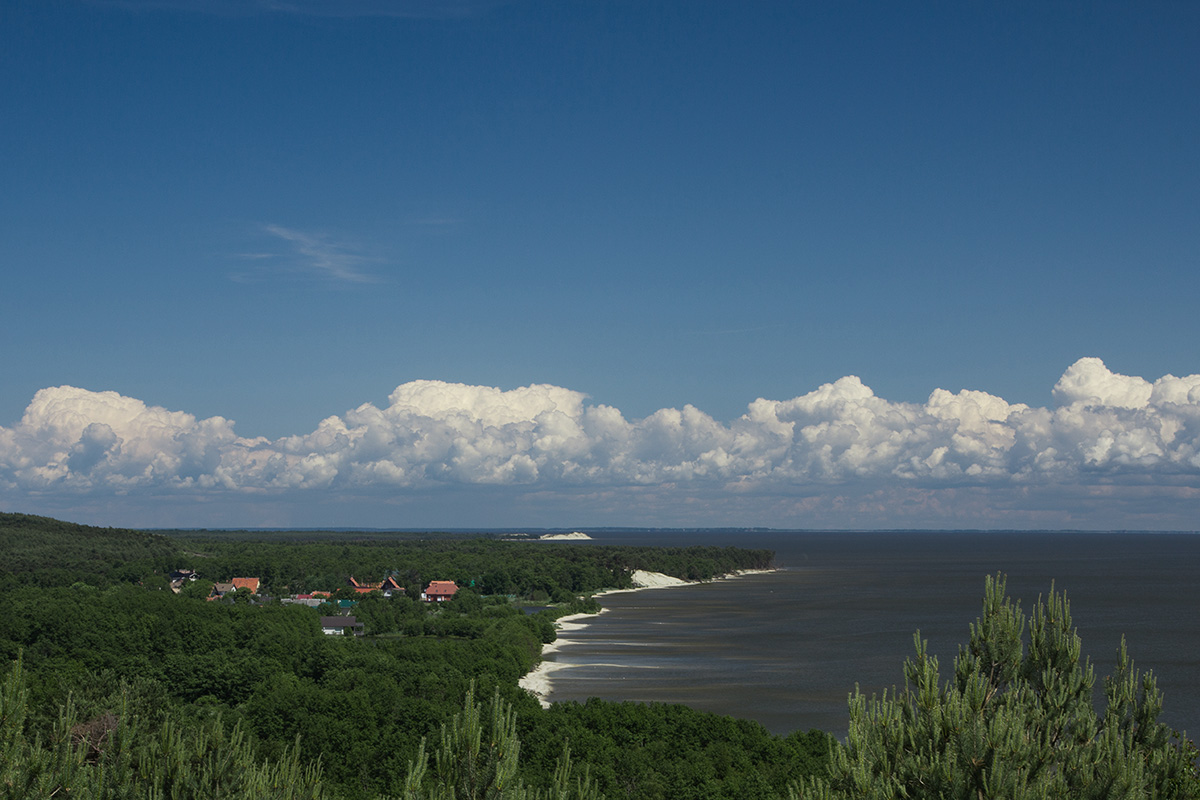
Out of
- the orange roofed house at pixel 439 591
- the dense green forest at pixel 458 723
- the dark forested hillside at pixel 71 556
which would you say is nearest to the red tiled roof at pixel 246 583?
the dark forested hillside at pixel 71 556

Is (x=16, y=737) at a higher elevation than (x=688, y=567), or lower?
higher

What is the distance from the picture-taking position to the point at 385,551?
648 ft

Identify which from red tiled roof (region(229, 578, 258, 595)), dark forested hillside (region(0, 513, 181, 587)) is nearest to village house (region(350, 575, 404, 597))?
red tiled roof (region(229, 578, 258, 595))

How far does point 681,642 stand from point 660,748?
181 ft

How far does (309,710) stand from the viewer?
45844mm

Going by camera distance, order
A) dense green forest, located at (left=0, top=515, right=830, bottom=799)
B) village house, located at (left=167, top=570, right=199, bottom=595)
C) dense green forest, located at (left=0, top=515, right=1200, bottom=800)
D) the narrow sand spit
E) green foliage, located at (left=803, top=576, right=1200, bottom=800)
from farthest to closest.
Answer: village house, located at (left=167, top=570, right=199, bottom=595) < the narrow sand spit < dense green forest, located at (left=0, top=515, right=830, bottom=799) < dense green forest, located at (left=0, top=515, right=1200, bottom=800) < green foliage, located at (left=803, top=576, right=1200, bottom=800)

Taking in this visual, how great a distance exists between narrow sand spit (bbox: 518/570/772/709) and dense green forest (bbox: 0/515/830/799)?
171 cm

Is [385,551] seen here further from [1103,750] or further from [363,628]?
[1103,750]

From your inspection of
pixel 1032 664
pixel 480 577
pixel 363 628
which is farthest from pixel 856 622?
pixel 1032 664

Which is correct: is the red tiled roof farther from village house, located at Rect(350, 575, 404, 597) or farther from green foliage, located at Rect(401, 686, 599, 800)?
green foliage, located at Rect(401, 686, 599, 800)

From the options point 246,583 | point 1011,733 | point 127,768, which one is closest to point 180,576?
point 246,583

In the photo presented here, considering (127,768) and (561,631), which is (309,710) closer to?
(127,768)

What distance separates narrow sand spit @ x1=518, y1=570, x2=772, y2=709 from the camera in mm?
67062

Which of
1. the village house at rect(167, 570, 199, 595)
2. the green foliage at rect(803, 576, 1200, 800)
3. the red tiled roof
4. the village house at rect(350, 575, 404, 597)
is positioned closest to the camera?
the green foliage at rect(803, 576, 1200, 800)
